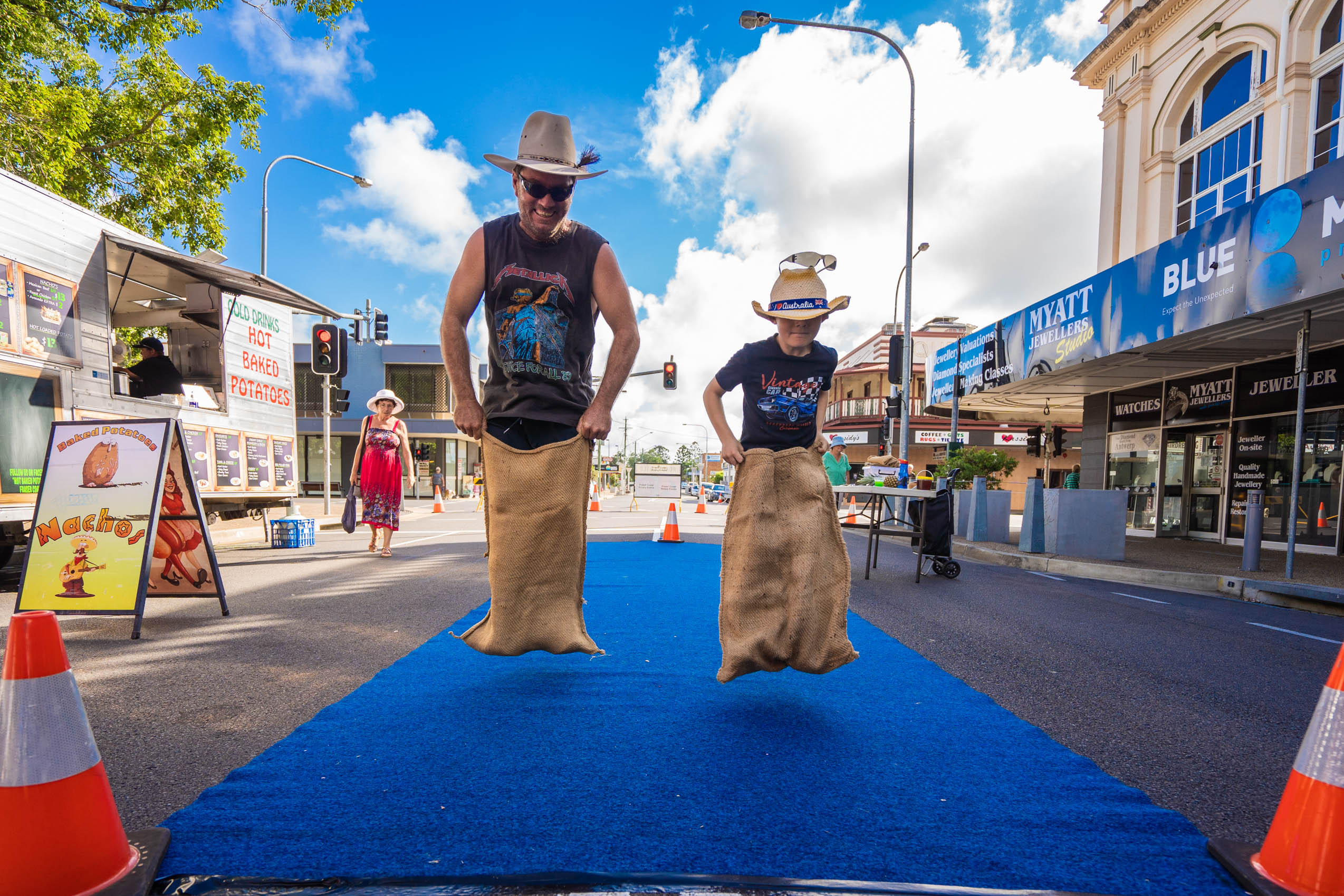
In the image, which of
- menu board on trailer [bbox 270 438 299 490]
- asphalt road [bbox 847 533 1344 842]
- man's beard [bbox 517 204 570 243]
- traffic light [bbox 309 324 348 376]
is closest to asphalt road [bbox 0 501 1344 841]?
asphalt road [bbox 847 533 1344 842]

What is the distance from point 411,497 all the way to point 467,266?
3095cm

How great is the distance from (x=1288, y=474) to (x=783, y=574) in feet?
40.9

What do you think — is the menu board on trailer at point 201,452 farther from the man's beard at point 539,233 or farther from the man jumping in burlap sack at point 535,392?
the man's beard at point 539,233

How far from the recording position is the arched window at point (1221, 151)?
12320mm

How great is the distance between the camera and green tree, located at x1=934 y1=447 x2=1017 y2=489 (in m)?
13.9

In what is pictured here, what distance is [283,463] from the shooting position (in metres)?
9.81

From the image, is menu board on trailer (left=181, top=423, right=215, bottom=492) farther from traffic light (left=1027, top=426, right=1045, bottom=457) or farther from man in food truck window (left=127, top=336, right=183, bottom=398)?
traffic light (left=1027, top=426, right=1045, bottom=457)

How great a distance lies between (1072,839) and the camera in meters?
1.86

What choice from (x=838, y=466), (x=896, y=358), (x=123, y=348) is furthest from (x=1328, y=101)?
(x=123, y=348)

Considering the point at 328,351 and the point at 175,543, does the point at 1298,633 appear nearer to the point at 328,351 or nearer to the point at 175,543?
the point at 175,543

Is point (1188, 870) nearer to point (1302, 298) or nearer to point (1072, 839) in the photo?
point (1072, 839)

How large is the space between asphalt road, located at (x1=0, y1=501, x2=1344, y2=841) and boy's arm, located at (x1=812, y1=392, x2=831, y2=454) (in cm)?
145

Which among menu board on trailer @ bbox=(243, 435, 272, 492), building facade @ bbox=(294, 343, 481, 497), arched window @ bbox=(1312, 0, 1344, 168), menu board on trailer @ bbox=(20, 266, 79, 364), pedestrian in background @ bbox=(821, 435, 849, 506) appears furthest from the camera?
building facade @ bbox=(294, 343, 481, 497)

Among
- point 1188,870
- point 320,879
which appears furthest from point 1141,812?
point 320,879
